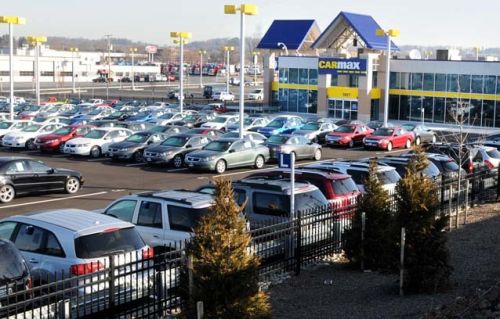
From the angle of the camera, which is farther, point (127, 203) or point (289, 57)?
point (289, 57)

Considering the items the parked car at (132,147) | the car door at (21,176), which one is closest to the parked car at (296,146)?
the parked car at (132,147)

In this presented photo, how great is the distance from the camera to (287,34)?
71.1m

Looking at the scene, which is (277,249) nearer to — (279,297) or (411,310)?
(279,297)

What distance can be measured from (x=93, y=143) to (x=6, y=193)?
473 inches

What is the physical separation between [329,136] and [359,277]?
28110 mm

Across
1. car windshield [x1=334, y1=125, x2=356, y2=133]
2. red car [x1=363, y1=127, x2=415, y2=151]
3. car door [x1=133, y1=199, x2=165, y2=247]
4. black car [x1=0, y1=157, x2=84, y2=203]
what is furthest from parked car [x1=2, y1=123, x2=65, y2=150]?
car door [x1=133, y1=199, x2=165, y2=247]

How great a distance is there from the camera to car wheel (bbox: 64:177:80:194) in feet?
74.8

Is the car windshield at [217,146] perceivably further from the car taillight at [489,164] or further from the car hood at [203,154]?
the car taillight at [489,164]

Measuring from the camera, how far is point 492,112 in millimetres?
54656

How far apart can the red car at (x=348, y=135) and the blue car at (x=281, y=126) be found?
2.62 m

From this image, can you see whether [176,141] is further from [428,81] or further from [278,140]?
[428,81]

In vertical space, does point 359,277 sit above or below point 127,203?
below

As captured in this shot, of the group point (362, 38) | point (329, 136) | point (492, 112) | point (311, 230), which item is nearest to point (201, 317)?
point (311, 230)

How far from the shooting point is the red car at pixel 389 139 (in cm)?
3944
